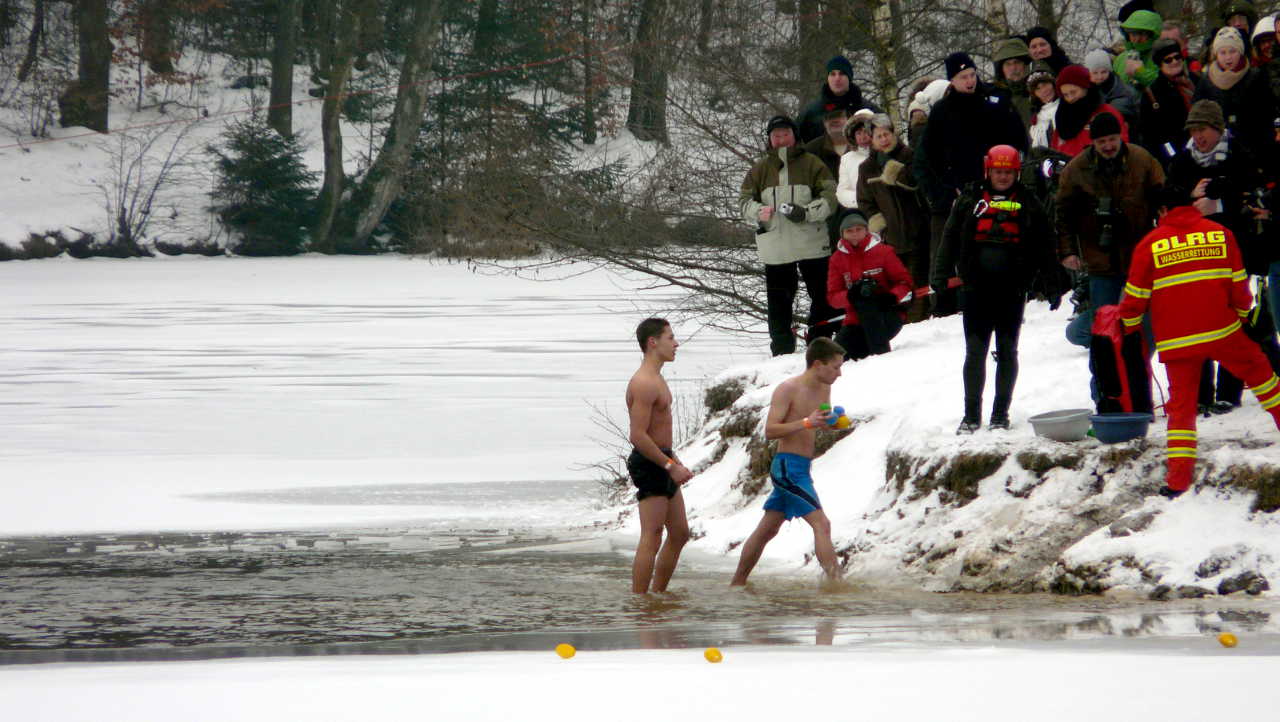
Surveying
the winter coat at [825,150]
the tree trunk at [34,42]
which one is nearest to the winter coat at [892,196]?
the winter coat at [825,150]

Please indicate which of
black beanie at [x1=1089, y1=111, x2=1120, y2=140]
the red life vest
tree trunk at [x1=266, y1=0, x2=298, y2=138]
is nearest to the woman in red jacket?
the red life vest

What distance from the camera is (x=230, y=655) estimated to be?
24.7 feet

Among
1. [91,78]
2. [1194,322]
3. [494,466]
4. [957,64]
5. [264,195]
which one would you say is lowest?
[494,466]

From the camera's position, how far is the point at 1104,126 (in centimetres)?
979

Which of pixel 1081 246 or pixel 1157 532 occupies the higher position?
pixel 1081 246

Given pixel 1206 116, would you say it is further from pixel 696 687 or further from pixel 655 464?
pixel 696 687

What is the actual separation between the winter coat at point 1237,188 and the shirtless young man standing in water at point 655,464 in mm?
2979

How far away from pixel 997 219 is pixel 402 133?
45.9 m

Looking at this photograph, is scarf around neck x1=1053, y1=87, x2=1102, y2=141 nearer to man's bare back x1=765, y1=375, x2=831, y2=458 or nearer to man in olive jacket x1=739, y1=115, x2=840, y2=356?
man in olive jacket x1=739, y1=115, x2=840, y2=356

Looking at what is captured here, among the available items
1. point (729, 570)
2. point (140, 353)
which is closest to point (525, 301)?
point (140, 353)

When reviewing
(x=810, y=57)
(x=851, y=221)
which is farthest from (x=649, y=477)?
(x=810, y=57)

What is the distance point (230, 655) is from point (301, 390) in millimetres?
13889

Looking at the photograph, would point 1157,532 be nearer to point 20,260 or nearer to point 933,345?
point 933,345

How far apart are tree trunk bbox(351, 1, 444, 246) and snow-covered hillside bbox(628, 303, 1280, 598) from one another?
41.1m
